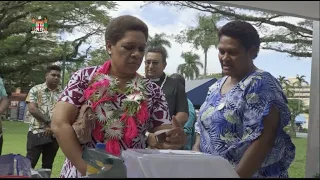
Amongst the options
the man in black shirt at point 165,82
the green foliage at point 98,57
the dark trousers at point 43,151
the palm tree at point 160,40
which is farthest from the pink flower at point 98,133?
the dark trousers at point 43,151

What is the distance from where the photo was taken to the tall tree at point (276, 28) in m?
1.74

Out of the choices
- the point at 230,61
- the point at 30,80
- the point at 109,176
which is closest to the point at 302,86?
the point at 230,61

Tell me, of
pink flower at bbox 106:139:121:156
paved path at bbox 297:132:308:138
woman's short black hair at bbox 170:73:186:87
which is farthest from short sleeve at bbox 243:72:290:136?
woman's short black hair at bbox 170:73:186:87

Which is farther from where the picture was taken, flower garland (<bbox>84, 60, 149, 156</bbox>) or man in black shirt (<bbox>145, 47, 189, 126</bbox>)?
man in black shirt (<bbox>145, 47, 189, 126</bbox>)

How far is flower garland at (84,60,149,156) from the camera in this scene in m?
1.43

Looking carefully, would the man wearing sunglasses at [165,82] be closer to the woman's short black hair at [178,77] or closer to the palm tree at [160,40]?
the woman's short black hair at [178,77]

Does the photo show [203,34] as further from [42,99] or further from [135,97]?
[42,99]

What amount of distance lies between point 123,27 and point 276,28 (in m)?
0.99

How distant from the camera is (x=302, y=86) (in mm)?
2098

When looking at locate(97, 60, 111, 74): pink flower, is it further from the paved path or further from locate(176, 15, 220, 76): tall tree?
the paved path

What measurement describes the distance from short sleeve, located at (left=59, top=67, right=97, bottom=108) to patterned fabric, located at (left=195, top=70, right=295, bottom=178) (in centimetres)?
52

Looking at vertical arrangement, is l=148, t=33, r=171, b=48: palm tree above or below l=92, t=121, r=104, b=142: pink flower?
above

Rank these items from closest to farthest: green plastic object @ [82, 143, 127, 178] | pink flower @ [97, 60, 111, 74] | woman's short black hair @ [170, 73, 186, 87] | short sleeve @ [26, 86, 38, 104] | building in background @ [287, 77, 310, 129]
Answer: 1. green plastic object @ [82, 143, 127, 178]
2. pink flower @ [97, 60, 111, 74]
3. building in background @ [287, 77, 310, 129]
4. woman's short black hair @ [170, 73, 186, 87]
5. short sleeve @ [26, 86, 38, 104]

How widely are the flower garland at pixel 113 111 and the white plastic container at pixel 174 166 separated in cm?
30
